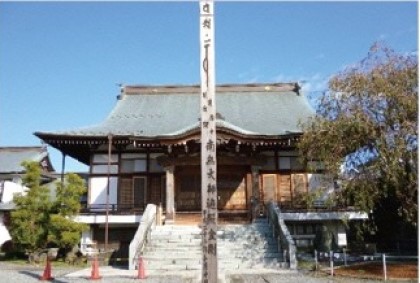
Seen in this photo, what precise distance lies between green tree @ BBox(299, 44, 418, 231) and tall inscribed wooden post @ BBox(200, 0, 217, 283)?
6024mm

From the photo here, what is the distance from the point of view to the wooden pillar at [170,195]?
19.1 meters

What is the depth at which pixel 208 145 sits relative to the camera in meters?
9.02

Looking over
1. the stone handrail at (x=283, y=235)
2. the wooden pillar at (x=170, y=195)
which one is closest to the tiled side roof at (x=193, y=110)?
the wooden pillar at (x=170, y=195)

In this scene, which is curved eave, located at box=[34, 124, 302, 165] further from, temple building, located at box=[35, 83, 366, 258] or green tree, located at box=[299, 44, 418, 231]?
green tree, located at box=[299, 44, 418, 231]

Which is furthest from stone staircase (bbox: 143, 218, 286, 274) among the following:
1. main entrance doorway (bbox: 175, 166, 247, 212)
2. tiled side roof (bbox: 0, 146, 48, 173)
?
tiled side roof (bbox: 0, 146, 48, 173)

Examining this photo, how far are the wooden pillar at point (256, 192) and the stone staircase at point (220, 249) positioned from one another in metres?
0.96

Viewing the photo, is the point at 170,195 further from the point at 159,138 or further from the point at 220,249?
the point at 220,249

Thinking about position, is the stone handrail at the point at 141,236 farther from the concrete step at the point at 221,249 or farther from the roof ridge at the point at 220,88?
the roof ridge at the point at 220,88

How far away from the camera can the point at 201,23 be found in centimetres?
939

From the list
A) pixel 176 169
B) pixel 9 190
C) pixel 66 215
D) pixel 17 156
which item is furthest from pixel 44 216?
pixel 17 156

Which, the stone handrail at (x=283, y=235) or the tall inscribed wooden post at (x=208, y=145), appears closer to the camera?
the tall inscribed wooden post at (x=208, y=145)

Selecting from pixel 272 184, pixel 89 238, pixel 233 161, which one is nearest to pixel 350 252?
pixel 272 184

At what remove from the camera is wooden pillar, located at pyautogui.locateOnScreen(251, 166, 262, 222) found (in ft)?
63.4

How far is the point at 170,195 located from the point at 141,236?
383 centimetres
